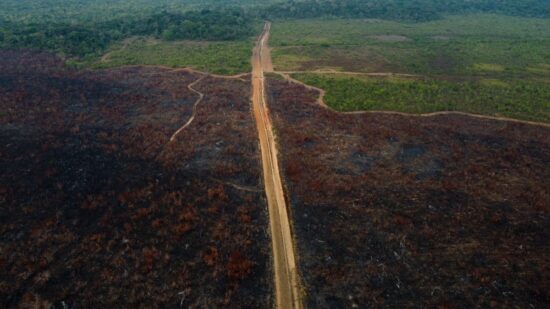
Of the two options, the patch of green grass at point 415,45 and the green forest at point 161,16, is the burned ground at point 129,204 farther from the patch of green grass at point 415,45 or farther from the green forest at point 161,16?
the green forest at point 161,16

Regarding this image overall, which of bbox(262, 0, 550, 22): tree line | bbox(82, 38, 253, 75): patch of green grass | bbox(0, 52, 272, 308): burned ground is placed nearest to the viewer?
bbox(0, 52, 272, 308): burned ground

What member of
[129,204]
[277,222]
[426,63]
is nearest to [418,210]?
[277,222]

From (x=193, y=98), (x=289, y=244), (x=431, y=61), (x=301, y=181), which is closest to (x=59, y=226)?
(x=289, y=244)

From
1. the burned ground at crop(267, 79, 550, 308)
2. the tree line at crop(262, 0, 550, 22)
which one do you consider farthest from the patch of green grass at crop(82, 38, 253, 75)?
the tree line at crop(262, 0, 550, 22)

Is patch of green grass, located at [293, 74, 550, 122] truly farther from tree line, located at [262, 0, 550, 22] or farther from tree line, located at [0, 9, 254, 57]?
tree line, located at [262, 0, 550, 22]

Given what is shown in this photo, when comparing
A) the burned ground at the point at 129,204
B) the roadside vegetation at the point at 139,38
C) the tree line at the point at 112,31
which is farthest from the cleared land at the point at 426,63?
the burned ground at the point at 129,204

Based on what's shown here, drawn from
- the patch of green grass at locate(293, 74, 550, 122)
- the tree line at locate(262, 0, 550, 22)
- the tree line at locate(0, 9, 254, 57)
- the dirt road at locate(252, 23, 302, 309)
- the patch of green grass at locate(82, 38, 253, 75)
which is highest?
the tree line at locate(262, 0, 550, 22)

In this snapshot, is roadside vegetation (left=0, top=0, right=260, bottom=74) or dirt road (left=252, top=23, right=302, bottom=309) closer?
dirt road (left=252, top=23, right=302, bottom=309)
